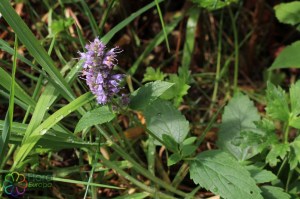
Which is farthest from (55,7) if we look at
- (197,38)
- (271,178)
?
(271,178)

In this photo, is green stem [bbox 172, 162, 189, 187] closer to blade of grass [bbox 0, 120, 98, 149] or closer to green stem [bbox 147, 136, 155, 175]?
green stem [bbox 147, 136, 155, 175]

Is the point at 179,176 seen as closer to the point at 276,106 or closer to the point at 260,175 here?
the point at 260,175

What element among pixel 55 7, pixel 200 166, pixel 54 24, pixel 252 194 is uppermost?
pixel 55 7

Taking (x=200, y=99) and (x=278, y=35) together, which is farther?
(x=278, y=35)

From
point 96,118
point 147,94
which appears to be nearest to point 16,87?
point 96,118

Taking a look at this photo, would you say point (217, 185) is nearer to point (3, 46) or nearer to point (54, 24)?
point (3, 46)
